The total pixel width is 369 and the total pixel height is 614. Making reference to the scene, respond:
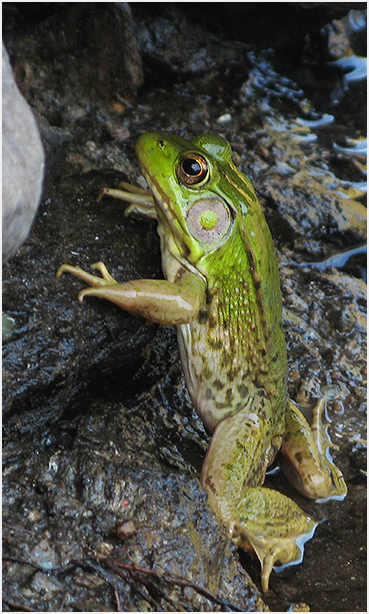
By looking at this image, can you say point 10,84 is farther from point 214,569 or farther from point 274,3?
point 274,3

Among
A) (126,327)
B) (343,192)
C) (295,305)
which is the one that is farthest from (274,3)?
(126,327)

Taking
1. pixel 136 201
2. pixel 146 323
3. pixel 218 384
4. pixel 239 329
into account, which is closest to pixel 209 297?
pixel 239 329

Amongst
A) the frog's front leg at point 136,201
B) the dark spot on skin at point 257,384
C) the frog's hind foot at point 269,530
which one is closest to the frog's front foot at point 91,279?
the frog's front leg at point 136,201

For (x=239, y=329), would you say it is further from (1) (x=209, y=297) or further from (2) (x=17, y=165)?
(2) (x=17, y=165)

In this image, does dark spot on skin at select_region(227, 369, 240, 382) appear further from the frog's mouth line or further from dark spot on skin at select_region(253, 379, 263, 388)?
the frog's mouth line

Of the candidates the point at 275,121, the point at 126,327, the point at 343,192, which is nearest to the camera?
the point at 126,327

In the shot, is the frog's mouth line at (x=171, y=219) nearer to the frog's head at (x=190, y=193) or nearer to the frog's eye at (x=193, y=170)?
the frog's head at (x=190, y=193)
